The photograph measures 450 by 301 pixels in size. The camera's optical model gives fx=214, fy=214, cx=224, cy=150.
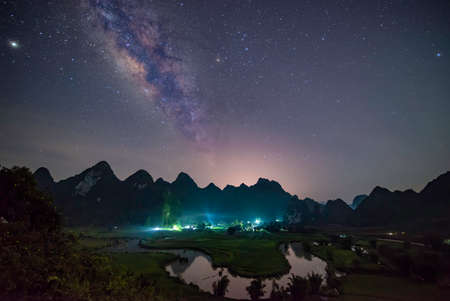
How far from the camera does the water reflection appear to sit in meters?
22.1

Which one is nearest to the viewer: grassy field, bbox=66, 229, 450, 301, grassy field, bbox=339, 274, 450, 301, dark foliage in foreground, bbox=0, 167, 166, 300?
dark foliage in foreground, bbox=0, 167, 166, 300

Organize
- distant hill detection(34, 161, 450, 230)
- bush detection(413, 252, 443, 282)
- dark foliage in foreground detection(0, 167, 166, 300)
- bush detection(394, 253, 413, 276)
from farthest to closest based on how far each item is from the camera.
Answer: distant hill detection(34, 161, 450, 230)
bush detection(394, 253, 413, 276)
bush detection(413, 252, 443, 282)
dark foliage in foreground detection(0, 167, 166, 300)

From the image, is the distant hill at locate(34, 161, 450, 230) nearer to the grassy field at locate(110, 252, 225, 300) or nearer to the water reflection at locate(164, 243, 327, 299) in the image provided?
the grassy field at locate(110, 252, 225, 300)

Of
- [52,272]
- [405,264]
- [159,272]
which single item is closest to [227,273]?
[159,272]

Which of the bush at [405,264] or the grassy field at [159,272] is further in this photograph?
the bush at [405,264]

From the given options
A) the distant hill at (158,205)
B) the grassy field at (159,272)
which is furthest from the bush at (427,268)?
the distant hill at (158,205)

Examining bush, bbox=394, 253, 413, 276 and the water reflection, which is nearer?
the water reflection

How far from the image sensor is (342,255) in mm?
36594

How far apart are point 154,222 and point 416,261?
131 metres

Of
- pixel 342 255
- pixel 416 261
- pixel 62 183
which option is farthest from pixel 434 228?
pixel 62 183

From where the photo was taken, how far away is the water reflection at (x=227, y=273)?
22.1 metres

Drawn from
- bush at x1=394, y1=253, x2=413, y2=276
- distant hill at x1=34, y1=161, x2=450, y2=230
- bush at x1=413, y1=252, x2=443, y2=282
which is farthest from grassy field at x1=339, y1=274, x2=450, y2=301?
distant hill at x1=34, y1=161, x2=450, y2=230

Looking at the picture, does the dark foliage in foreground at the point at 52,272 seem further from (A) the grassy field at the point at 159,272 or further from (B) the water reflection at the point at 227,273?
(B) the water reflection at the point at 227,273

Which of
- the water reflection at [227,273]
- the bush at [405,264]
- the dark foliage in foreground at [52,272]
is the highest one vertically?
the dark foliage in foreground at [52,272]
